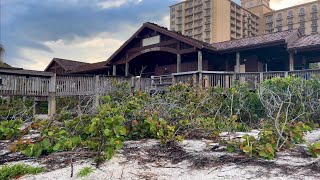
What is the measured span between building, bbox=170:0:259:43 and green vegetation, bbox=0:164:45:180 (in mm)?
73312

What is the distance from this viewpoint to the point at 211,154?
5.68m

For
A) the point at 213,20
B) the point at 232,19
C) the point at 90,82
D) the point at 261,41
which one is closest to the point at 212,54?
the point at 261,41

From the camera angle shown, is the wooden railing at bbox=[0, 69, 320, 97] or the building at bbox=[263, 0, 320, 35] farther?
the building at bbox=[263, 0, 320, 35]

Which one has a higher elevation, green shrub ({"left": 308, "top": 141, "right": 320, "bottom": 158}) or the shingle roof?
the shingle roof

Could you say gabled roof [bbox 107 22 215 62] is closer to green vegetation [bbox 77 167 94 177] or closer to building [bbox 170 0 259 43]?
green vegetation [bbox 77 167 94 177]

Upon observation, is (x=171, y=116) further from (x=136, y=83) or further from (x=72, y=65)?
(x=72, y=65)

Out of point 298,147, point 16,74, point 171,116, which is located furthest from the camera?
point 16,74

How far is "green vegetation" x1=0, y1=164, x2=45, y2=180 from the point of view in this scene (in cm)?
497

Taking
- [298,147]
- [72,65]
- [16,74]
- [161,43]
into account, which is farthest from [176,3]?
[298,147]

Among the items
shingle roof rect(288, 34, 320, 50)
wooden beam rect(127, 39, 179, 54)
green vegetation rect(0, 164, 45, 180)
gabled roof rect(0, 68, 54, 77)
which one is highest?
wooden beam rect(127, 39, 179, 54)

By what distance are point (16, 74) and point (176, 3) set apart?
81.1m

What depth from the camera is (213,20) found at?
254 ft

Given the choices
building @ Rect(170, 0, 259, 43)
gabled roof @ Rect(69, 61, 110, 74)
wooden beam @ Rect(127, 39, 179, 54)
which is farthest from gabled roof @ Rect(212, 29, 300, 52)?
building @ Rect(170, 0, 259, 43)

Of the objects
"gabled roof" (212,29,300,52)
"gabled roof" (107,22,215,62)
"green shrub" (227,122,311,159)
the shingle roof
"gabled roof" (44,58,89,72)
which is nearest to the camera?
"green shrub" (227,122,311,159)
